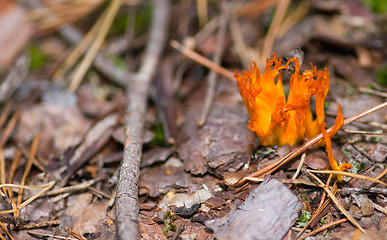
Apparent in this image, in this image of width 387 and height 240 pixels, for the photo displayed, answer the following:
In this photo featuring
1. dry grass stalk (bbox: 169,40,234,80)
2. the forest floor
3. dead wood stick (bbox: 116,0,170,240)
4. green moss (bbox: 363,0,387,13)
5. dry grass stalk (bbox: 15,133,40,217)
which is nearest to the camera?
dead wood stick (bbox: 116,0,170,240)

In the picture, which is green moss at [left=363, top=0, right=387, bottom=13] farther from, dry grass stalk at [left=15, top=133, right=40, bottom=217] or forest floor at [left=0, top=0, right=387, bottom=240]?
dry grass stalk at [left=15, top=133, right=40, bottom=217]

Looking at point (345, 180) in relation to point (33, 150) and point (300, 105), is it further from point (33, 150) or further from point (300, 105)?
point (33, 150)

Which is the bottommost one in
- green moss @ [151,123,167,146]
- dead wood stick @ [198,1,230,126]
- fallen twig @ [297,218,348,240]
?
fallen twig @ [297,218,348,240]

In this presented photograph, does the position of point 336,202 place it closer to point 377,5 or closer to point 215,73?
point 215,73

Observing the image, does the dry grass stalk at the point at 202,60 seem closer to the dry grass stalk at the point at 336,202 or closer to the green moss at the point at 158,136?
the green moss at the point at 158,136

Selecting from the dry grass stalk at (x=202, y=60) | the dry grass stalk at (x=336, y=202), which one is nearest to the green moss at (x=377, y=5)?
the dry grass stalk at (x=202, y=60)

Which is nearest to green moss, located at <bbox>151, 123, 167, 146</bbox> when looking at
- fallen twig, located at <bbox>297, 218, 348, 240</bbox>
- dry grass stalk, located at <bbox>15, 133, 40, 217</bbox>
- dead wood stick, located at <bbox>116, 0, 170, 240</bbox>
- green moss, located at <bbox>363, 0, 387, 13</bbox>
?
dead wood stick, located at <bbox>116, 0, 170, 240</bbox>

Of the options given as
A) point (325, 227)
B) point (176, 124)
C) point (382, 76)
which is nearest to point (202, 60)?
point (176, 124)
